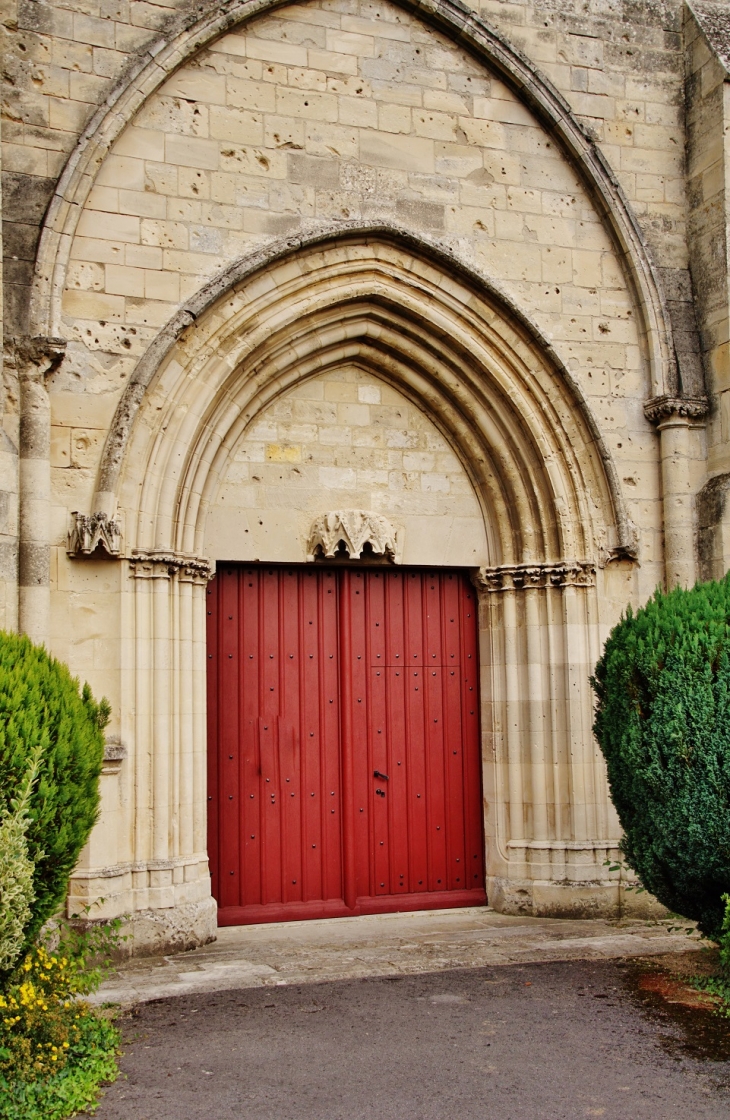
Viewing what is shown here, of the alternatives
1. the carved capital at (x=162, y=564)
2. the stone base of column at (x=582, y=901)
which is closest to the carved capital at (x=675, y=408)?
the stone base of column at (x=582, y=901)

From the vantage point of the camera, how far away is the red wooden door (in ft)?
23.6

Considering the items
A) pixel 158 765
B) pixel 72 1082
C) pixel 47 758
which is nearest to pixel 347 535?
pixel 158 765

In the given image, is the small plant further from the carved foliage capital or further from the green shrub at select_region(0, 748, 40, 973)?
the carved foliage capital

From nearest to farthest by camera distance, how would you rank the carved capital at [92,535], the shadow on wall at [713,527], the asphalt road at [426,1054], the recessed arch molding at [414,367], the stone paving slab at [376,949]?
1. the asphalt road at [426,1054]
2. the stone paving slab at [376,949]
3. the carved capital at [92,535]
4. the recessed arch molding at [414,367]
5. the shadow on wall at [713,527]

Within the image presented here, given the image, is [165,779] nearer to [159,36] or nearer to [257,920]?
[257,920]

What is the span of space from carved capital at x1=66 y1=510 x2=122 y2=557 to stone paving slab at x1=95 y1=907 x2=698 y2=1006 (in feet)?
7.57

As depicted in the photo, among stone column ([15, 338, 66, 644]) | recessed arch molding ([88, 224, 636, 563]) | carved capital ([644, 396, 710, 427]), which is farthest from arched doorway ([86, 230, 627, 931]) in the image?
stone column ([15, 338, 66, 644])

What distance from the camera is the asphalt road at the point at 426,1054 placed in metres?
4.12

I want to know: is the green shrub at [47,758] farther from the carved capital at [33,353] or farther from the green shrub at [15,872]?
the carved capital at [33,353]

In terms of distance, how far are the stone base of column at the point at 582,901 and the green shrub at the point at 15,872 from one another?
3.90 metres

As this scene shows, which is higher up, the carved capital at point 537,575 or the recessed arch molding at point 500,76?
the recessed arch molding at point 500,76

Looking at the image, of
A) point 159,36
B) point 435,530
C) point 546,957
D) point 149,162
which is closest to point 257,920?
point 546,957

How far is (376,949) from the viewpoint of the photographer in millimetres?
6469

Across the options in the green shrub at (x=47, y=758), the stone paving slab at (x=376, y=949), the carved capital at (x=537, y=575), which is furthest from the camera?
the carved capital at (x=537, y=575)
